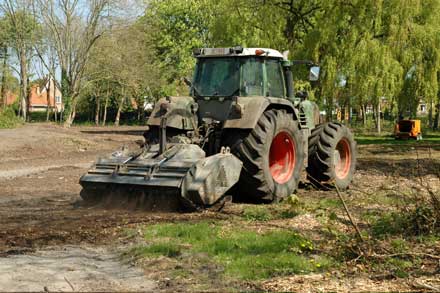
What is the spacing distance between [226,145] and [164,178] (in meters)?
1.66

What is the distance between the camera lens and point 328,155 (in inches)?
484

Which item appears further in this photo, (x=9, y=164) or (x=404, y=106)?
(x=404, y=106)

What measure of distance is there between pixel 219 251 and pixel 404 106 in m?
25.5

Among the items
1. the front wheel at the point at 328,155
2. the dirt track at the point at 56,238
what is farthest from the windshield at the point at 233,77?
the dirt track at the point at 56,238

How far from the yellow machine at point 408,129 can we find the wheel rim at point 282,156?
26.7 m

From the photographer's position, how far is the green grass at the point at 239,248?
6195 millimetres

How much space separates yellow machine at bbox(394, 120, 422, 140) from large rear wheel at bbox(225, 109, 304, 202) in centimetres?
2662

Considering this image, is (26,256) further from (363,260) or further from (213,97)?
(213,97)

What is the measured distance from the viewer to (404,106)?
100 ft

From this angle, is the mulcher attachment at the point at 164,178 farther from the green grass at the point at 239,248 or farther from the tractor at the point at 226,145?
the green grass at the point at 239,248

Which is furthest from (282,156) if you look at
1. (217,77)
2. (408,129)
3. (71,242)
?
(408,129)

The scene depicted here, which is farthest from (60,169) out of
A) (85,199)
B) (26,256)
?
(26,256)

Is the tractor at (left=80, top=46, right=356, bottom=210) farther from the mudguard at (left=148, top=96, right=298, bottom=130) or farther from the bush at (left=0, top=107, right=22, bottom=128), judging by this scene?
the bush at (left=0, top=107, right=22, bottom=128)

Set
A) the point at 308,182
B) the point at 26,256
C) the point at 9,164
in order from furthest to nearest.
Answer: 1. the point at 9,164
2. the point at 308,182
3. the point at 26,256
